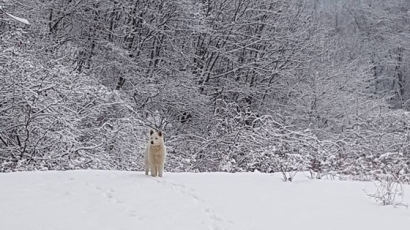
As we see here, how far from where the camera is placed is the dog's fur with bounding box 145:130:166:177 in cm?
733

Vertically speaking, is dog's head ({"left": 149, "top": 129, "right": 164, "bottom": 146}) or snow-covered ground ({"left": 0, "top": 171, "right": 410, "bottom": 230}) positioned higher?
dog's head ({"left": 149, "top": 129, "right": 164, "bottom": 146})

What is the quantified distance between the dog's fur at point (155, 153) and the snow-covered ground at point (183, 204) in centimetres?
21

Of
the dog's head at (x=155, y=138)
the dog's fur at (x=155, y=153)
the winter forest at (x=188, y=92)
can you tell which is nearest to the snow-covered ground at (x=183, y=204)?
the dog's fur at (x=155, y=153)

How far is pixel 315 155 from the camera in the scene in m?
13.4

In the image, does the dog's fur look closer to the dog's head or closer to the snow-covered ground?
the dog's head

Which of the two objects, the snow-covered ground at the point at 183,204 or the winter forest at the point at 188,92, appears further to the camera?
the winter forest at the point at 188,92

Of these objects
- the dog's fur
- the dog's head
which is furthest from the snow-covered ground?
the dog's head

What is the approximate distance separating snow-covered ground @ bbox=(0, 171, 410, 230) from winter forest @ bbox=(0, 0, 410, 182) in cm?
168

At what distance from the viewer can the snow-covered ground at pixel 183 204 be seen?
502 cm

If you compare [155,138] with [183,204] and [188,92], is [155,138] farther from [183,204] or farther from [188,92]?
[188,92]

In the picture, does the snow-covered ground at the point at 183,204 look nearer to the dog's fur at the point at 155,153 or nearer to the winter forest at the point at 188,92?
the dog's fur at the point at 155,153

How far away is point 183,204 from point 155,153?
1725 mm

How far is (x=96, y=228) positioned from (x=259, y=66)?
50.6 ft

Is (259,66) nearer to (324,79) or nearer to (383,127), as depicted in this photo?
(324,79)
